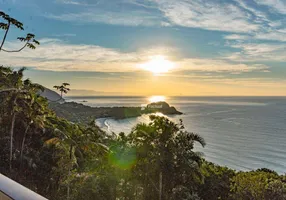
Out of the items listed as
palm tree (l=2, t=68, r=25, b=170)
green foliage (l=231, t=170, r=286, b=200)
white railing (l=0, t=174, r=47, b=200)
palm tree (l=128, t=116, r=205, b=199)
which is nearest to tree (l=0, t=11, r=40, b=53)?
palm tree (l=2, t=68, r=25, b=170)

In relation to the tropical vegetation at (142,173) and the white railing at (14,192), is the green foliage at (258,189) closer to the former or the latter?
the tropical vegetation at (142,173)

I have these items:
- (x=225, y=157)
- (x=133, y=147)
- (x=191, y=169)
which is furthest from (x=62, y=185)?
(x=225, y=157)

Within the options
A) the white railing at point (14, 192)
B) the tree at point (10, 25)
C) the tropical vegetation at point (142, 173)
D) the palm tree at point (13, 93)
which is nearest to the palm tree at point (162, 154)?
the tropical vegetation at point (142, 173)

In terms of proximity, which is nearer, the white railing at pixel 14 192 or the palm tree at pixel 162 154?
the white railing at pixel 14 192

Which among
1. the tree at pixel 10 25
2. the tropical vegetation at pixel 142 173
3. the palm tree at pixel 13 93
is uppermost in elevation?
the tree at pixel 10 25

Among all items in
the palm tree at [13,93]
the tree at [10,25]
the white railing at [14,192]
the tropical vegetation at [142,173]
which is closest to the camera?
the white railing at [14,192]

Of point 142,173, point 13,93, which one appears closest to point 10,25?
point 13,93

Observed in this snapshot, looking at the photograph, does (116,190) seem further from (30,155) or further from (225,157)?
(225,157)

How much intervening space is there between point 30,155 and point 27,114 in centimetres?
256

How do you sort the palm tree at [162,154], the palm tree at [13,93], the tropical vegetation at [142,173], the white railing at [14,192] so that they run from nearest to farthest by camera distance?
the white railing at [14,192], the tropical vegetation at [142,173], the palm tree at [162,154], the palm tree at [13,93]

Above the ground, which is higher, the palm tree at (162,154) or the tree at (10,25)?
the tree at (10,25)

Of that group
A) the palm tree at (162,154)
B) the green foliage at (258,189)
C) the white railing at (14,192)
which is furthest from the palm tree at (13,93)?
the white railing at (14,192)

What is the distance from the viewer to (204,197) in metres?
12.8

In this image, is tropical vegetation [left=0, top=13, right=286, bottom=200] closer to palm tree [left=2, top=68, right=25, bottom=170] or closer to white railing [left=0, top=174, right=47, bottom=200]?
palm tree [left=2, top=68, right=25, bottom=170]
